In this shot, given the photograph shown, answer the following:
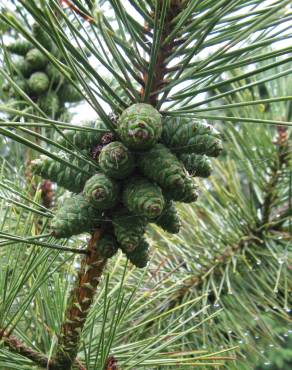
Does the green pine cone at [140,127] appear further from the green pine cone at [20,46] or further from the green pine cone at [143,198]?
the green pine cone at [20,46]

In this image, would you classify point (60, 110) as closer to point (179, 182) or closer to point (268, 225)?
point (268, 225)

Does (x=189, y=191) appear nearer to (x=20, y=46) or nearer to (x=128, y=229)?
(x=128, y=229)

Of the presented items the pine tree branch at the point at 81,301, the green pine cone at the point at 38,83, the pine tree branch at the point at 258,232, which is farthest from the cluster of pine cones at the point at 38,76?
the pine tree branch at the point at 81,301

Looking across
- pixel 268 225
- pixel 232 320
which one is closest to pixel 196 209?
pixel 268 225

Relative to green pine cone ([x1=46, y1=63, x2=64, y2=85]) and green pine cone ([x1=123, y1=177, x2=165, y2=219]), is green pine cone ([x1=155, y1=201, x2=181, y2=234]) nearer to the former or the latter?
green pine cone ([x1=123, y1=177, x2=165, y2=219])

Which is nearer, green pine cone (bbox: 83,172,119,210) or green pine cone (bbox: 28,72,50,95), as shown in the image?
green pine cone (bbox: 83,172,119,210)

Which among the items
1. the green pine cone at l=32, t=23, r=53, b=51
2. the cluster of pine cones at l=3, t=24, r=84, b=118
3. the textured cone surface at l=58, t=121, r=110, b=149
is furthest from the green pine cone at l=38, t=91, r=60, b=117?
the textured cone surface at l=58, t=121, r=110, b=149
